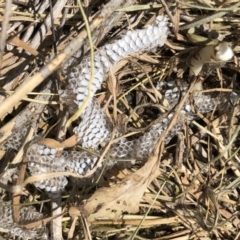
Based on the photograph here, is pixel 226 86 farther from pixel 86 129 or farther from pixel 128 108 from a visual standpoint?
pixel 86 129

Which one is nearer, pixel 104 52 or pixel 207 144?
pixel 104 52

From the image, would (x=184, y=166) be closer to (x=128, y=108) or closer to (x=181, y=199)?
(x=181, y=199)

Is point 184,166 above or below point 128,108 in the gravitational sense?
below

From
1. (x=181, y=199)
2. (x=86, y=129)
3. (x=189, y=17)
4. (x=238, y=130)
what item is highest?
(x=189, y=17)

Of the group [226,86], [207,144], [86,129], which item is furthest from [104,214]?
[226,86]

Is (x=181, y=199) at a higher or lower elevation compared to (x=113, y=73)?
lower

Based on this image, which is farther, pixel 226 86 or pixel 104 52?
pixel 226 86

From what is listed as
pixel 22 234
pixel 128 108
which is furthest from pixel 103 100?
pixel 22 234
